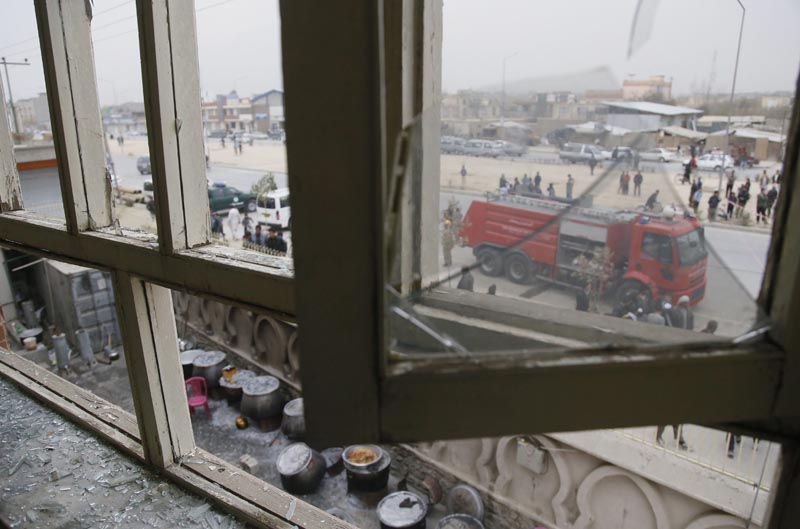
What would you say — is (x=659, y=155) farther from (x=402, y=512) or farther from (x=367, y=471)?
(x=367, y=471)

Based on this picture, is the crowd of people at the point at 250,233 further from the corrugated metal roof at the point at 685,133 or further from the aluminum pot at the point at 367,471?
the corrugated metal roof at the point at 685,133

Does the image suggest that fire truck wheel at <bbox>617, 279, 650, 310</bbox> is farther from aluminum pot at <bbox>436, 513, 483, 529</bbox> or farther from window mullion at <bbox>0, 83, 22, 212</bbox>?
aluminum pot at <bbox>436, 513, 483, 529</bbox>

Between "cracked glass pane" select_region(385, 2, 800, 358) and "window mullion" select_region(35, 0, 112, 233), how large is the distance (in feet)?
5.55

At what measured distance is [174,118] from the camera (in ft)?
5.03

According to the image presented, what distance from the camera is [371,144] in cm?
56

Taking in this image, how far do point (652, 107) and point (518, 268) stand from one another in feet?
0.96

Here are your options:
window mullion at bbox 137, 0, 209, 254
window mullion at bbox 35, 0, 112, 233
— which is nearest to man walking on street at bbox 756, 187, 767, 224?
window mullion at bbox 137, 0, 209, 254

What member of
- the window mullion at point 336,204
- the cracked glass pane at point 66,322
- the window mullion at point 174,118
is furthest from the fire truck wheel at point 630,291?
the cracked glass pane at point 66,322

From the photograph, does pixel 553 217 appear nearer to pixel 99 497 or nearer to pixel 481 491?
pixel 99 497

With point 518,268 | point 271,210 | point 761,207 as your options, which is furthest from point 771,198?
point 271,210

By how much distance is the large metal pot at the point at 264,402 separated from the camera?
5332mm

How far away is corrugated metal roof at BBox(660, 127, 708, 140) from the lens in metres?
0.71

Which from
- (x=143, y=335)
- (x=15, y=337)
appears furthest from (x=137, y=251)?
(x=15, y=337)

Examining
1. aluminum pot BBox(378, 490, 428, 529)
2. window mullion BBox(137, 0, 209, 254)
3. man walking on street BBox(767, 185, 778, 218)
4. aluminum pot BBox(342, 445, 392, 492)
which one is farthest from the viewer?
aluminum pot BBox(342, 445, 392, 492)
